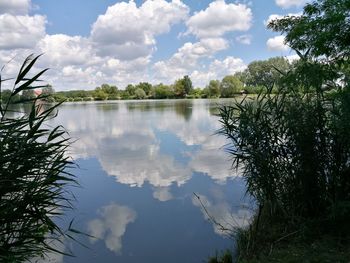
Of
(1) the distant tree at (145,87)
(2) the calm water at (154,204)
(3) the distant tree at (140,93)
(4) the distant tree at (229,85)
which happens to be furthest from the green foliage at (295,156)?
(1) the distant tree at (145,87)

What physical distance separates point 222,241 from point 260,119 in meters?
2.11

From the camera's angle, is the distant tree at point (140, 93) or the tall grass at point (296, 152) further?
the distant tree at point (140, 93)

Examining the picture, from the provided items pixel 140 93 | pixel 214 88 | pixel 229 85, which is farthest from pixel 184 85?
pixel 229 85

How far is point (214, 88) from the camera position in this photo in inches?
3263

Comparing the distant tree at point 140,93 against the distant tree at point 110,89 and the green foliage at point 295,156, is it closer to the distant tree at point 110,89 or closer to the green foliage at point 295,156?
the distant tree at point 110,89

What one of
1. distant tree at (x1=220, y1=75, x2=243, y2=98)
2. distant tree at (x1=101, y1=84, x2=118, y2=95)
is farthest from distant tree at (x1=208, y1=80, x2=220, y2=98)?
distant tree at (x1=101, y1=84, x2=118, y2=95)

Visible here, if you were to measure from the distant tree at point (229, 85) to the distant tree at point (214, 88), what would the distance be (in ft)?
5.98

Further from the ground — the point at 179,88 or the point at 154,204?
the point at 179,88

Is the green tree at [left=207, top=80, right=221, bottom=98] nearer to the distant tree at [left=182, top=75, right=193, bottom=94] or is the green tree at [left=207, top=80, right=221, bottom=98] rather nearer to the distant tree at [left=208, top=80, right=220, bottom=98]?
the distant tree at [left=208, top=80, right=220, bottom=98]

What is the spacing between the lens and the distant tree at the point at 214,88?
8187cm

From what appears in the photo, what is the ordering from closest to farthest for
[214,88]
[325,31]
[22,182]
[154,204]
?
[22,182]
[325,31]
[154,204]
[214,88]

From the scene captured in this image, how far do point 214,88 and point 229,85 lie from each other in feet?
23.2

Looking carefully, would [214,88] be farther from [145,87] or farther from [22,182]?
[22,182]

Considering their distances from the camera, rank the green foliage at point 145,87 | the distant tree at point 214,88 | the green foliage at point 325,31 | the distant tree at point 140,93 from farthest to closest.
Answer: the green foliage at point 145,87, the distant tree at point 140,93, the distant tree at point 214,88, the green foliage at point 325,31
